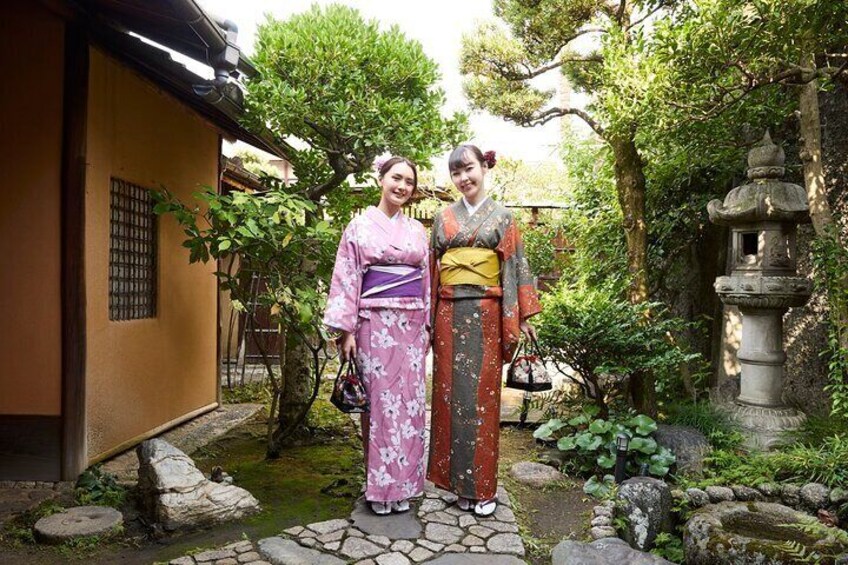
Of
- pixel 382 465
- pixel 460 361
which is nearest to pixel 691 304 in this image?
pixel 460 361

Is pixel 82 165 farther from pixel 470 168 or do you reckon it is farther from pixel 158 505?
pixel 470 168

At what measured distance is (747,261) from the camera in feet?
18.7

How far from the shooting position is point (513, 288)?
4.15 meters

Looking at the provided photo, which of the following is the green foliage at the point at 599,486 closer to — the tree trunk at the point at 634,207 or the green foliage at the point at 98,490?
the tree trunk at the point at 634,207

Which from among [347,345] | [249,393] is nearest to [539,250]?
[249,393]

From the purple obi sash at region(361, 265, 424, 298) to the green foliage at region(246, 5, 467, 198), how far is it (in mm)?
1227

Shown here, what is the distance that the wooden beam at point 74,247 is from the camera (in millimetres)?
4770

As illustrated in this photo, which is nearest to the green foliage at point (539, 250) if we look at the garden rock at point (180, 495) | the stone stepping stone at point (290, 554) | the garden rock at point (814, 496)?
the garden rock at point (814, 496)

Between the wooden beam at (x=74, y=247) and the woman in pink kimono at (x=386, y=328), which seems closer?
the woman in pink kimono at (x=386, y=328)

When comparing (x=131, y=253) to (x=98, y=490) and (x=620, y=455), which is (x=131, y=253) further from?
(x=620, y=455)

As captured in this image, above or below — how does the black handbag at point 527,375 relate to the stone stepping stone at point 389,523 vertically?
above

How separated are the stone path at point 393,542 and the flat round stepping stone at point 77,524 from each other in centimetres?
78

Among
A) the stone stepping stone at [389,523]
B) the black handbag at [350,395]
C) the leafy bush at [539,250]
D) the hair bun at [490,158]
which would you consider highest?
the hair bun at [490,158]

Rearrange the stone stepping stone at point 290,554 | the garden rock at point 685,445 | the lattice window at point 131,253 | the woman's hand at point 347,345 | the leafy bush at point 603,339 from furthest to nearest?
1. the leafy bush at point 603,339
2. the lattice window at point 131,253
3. the garden rock at point 685,445
4. the woman's hand at point 347,345
5. the stone stepping stone at point 290,554
